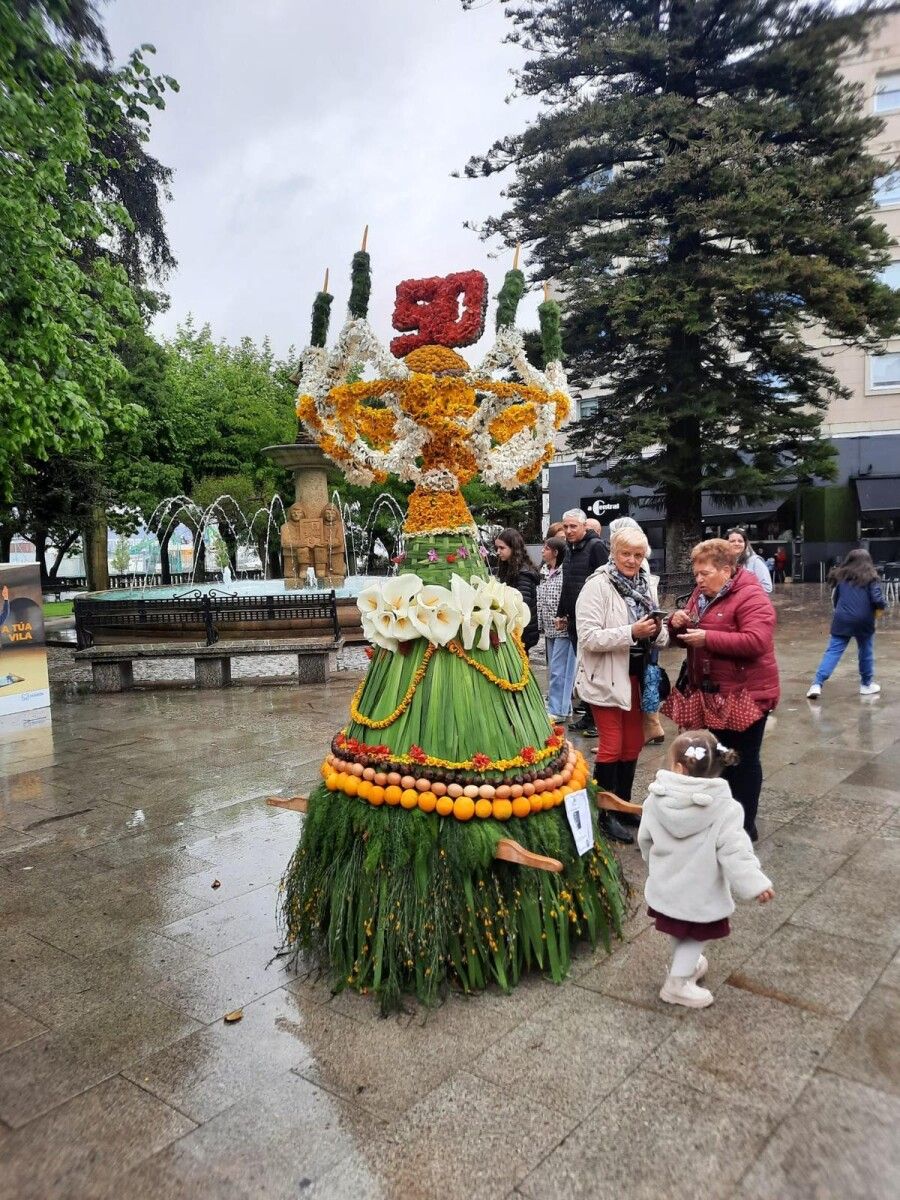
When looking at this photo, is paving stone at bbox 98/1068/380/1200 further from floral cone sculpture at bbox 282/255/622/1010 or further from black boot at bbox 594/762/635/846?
black boot at bbox 594/762/635/846

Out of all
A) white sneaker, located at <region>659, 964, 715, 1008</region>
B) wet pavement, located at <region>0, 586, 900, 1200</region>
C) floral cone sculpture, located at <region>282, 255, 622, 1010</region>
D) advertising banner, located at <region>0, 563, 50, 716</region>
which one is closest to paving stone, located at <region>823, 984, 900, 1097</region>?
wet pavement, located at <region>0, 586, 900, 1200</region>

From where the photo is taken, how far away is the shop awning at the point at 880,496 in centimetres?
2484

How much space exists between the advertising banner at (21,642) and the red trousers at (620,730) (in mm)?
6593

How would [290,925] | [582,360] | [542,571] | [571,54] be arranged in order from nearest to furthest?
[290,925] → [542,571] → [571,54] → [582,360]

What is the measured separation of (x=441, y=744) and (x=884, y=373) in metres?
27.3

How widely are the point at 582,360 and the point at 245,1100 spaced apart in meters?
16.7

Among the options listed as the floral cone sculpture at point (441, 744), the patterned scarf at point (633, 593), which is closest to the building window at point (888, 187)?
the patterned scarf at point (633, 593)

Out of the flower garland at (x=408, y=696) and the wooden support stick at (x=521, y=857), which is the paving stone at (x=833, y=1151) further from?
the flower garland at (x=408, y=696)

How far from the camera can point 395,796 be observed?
3.19m

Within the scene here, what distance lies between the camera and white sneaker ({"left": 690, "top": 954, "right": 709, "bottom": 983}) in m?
3.05

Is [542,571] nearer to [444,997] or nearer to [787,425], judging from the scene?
[444,997]

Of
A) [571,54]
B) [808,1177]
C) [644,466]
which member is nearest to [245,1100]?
[808,1177]

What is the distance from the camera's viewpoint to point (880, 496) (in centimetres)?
2505

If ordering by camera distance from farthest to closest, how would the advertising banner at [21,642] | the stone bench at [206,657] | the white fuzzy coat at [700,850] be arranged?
the stone bench at [206,657] < the advertising banner at [21,642] < the white fuzzy coat at [700,850]
